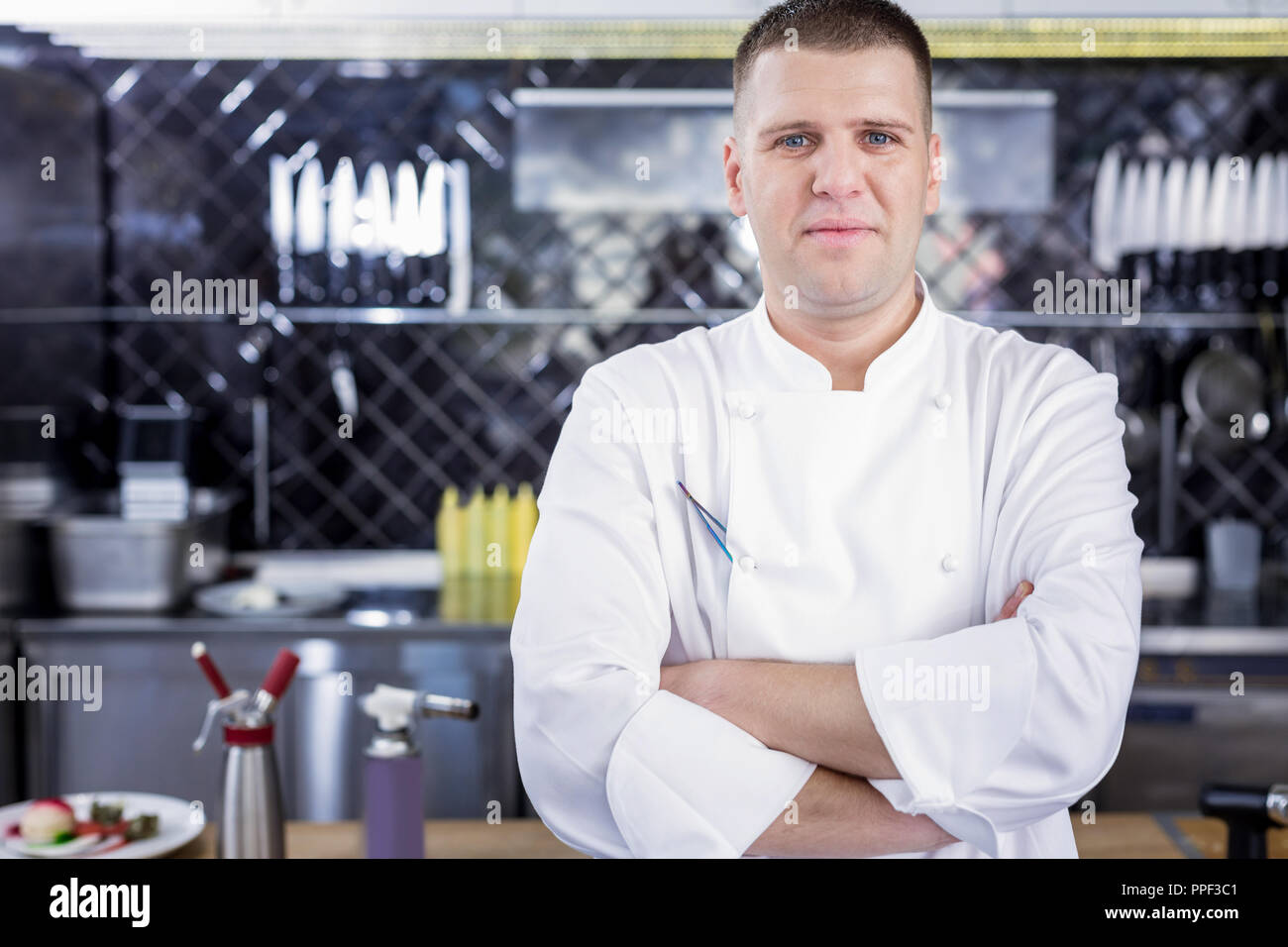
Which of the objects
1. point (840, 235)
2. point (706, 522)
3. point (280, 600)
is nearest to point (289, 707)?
A: point (280, 600)

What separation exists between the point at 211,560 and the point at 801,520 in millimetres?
1398

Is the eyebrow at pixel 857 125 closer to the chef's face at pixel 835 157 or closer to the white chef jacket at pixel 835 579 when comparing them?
the chef's face at pixel 835 157

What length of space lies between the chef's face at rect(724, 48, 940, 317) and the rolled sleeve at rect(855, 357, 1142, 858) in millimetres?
193

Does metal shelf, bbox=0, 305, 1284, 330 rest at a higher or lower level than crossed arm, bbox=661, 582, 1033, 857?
higher

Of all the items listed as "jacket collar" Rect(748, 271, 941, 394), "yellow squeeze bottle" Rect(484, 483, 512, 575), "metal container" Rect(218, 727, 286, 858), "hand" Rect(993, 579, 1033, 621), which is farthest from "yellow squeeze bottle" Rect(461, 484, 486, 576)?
"hand" Rect(993, 579, 1033, 621)

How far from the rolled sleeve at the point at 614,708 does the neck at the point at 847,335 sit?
0.16m

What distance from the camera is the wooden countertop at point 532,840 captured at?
924 mm

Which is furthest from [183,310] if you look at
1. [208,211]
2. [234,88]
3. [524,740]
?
[524,740]

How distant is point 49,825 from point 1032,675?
0.74 m

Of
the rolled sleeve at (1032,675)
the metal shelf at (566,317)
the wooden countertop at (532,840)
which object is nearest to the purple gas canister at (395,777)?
the wooden countertop at (532,840)

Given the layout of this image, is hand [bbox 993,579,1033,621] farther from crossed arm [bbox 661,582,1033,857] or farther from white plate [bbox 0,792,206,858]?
white plate [bbox 0,792,206,858]

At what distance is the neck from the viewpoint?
32.6 inches

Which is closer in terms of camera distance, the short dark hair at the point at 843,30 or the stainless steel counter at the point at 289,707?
the short dark hair at the point at 843,30
